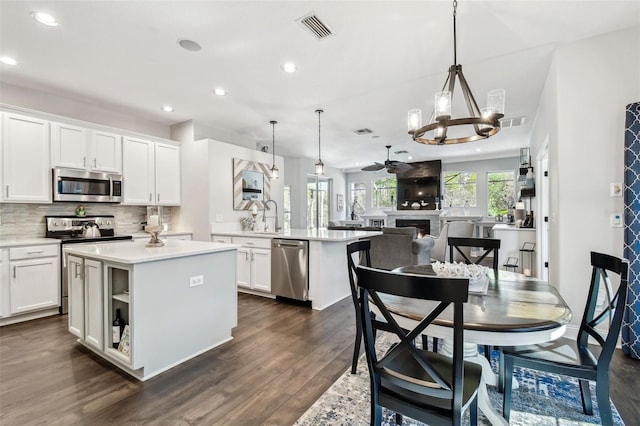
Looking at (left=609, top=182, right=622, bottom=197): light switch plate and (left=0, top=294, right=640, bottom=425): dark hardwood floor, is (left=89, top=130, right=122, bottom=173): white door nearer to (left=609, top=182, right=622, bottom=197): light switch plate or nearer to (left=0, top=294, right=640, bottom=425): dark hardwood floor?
(left=0, top=294, right=640, bottom=425): dark hardwood floor

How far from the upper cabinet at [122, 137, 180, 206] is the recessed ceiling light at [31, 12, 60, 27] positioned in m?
2.20

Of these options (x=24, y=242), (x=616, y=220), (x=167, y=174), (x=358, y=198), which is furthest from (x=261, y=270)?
(x=358, y=198)

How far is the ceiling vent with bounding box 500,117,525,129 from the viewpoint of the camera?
205 inches

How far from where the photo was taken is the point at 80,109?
4.33 m

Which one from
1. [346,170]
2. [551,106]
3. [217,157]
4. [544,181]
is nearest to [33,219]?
[217,157]

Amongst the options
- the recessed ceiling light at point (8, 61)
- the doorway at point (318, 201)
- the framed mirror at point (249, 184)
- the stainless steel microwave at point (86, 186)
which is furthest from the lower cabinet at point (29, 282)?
the doorway at point (318, 201)

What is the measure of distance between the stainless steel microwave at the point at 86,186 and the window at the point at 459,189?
8.50 meters

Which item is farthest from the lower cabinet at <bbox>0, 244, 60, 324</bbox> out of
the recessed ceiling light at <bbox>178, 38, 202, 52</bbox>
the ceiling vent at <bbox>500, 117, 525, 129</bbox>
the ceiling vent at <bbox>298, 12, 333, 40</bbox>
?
the ceiling vent at <bbox>500, 117, 525, 129</bbox>

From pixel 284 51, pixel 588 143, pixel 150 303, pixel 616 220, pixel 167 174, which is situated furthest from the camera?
pixel 167 174

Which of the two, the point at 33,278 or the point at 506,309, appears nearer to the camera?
the point at 506,309

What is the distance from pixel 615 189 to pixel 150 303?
4034 mm

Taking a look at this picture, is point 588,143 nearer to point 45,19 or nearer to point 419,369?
point 419,369

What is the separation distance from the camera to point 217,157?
508cm

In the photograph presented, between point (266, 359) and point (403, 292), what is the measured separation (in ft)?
6.03
